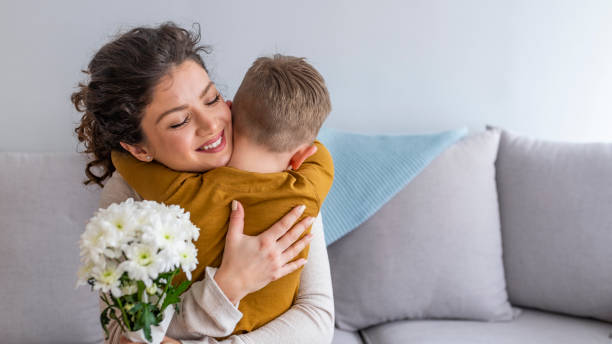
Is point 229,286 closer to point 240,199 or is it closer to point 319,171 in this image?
point 240,199

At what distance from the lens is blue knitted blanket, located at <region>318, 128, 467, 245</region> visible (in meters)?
1.80

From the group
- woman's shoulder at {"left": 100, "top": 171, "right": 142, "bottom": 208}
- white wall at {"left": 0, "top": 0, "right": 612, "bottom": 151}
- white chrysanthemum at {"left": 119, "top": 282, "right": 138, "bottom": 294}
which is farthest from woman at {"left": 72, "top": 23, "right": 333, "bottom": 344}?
white wall at {"left": 0, "top": 0, "right": 612, "bottom": 151}

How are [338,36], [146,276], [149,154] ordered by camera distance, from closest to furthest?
[146,276] → [149,154] → [338,36]

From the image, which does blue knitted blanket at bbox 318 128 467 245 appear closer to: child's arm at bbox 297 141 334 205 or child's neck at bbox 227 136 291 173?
child's arm at bbox 297 141 334 205

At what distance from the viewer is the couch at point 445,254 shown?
5.49 feet

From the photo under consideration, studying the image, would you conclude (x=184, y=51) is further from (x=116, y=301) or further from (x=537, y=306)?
(x=537, y=306)

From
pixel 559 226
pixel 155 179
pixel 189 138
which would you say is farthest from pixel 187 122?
pixel 559 226

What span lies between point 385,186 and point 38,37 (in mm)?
1301

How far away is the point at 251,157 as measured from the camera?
4.02 feet

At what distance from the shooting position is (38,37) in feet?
6.24

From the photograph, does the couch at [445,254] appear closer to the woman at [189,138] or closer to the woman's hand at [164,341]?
the woman at [189,138]

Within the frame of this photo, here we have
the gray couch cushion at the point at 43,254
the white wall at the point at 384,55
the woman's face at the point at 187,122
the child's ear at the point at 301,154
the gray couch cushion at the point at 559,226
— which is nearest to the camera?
the woman's face at the point at 187,122

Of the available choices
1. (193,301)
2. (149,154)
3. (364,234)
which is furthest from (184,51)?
(364,234)

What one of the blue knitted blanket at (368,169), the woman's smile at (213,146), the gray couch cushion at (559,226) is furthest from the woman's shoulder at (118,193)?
the gray couch cushion at (559,226)
